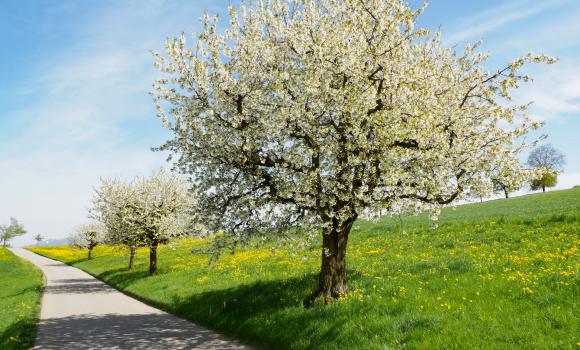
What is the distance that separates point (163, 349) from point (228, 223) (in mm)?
4784

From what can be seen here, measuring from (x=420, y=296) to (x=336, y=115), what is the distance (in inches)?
259

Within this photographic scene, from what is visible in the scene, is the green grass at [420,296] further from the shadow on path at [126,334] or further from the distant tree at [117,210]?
the distant tree at [117,210]

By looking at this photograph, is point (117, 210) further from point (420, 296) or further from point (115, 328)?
point (420, 296)

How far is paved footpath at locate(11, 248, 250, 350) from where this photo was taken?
50.0 feet

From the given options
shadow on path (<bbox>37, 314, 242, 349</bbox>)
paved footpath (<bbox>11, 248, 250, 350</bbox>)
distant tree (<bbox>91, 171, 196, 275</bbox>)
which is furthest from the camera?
distant tree (<bbox>91, 171, 196, 275</bbox>)

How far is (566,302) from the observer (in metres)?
12.0

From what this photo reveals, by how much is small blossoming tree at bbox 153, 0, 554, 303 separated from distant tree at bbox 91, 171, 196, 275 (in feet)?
69.3

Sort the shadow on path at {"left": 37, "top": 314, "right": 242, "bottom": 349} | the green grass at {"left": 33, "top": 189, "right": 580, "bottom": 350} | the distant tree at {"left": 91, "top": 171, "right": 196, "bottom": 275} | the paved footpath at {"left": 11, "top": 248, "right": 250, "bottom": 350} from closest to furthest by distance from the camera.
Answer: the green grass at {"left": 33, "top": 189, "right": 580, "bottom": 350}
the shadow on path at {"left": 37, "top": 314, "right": 242, "bottom": 349}
the paved footpath at {"left": 11, "top": 248, "right": 250, "bottom": 350}
the distant tree at {"left": 91, "top": 171, "right": 196, "bottom": 275}

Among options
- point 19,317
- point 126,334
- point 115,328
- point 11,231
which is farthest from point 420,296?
point 11,231

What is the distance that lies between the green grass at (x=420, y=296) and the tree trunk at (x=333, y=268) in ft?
2.53

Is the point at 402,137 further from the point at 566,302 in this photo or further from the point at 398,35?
the point at 566,302

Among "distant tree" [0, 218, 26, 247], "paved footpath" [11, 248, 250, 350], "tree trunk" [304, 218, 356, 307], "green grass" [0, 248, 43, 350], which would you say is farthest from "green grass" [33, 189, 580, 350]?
"distant tree" [0, 218, 26, 247]

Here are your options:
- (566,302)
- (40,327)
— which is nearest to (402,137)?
(566,302)

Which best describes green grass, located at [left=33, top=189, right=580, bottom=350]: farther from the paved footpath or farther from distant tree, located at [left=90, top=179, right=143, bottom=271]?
distant tree, located at [left=90, top=179, right=143, bottom=271]
